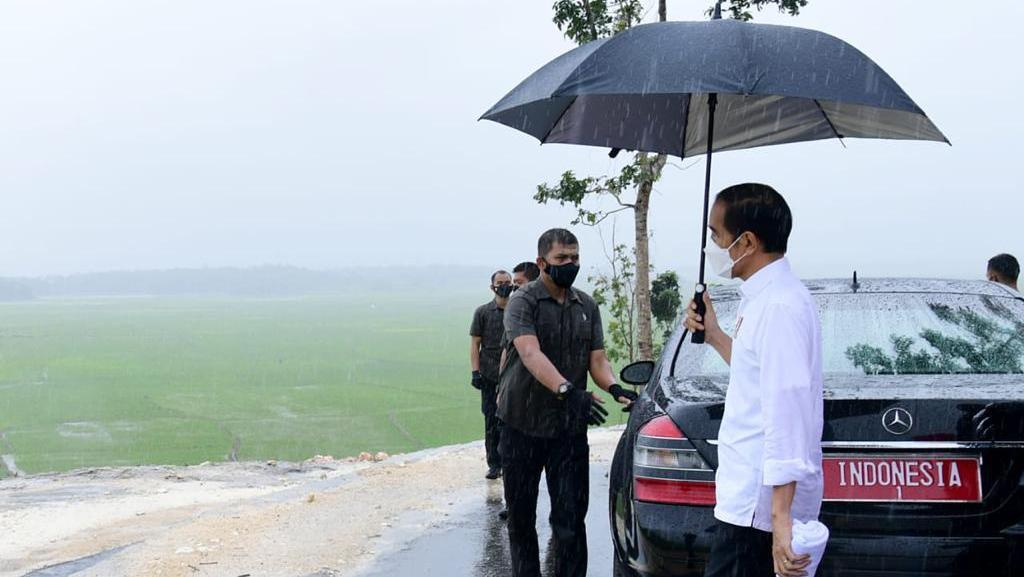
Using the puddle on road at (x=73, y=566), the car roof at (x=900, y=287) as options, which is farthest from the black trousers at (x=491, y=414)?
the car roof at (x=900, y=287)

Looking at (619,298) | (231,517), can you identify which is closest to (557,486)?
(231,517)

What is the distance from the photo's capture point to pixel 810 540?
273 centimetres

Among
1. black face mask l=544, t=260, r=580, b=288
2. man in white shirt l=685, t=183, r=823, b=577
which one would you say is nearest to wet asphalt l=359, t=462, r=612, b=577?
black face mask l=544, t=260, r=580, b=288

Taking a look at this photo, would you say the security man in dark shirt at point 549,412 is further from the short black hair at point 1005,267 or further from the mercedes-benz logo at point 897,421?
the short black hair at point 1005,267

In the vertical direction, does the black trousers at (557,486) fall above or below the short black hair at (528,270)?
below

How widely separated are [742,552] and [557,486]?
2401 mm

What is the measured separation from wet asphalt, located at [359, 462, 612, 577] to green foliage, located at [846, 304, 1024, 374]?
9.33 ft

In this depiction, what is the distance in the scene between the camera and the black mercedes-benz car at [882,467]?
3.53 meters

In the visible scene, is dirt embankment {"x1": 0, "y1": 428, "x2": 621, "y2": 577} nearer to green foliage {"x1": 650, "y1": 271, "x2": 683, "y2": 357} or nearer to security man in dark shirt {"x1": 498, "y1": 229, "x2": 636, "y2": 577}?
security man in dark shirt {"x1": 498, "y1": 229, "x2": 636, "y2": 577}

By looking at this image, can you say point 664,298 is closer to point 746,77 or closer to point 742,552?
point 746,77

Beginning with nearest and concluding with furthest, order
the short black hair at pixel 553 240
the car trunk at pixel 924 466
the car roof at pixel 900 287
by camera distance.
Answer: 1. the car trunk at pixel 924 466
2. the car roof at pixel 900 287
3. the short black hair at pixel 553 240

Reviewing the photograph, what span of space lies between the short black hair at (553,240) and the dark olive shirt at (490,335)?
3.92 meters

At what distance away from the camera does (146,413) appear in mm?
74562

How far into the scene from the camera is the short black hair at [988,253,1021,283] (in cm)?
852
